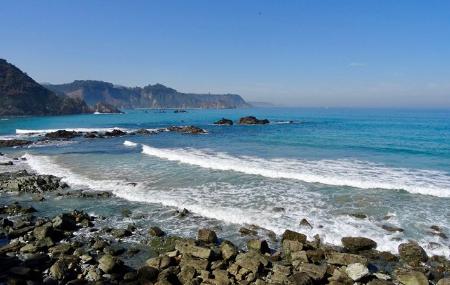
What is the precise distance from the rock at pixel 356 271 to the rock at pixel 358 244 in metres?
2.22

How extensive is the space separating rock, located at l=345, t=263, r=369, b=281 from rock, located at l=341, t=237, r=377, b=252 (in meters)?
2.22

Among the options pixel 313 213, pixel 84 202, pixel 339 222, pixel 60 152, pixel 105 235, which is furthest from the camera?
pixel 60 152

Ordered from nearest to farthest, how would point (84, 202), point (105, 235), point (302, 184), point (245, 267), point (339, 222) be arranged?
point (245, 267) → point (105, 235) → point (339, 222) → point (84, 202) → point (302, 184)

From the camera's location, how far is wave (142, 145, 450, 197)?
21.5m

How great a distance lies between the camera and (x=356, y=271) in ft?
35.1

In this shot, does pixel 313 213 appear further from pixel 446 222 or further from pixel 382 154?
pixel 382 154

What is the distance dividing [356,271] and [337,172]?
1485cm

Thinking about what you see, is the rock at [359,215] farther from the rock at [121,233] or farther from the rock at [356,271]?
the rock at [121,233]

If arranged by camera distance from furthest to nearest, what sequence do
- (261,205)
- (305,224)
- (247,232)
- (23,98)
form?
(23,98) → (261,205) → (305,224) → (247,232)

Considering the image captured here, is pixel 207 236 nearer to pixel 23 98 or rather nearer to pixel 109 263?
pixel 109 263

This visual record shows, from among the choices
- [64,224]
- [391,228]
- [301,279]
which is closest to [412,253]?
[391,228]

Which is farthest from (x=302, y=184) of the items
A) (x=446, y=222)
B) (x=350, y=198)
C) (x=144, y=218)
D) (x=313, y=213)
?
(x=144, y=218)

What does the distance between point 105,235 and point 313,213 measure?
878cm

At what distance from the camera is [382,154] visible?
112 ft
